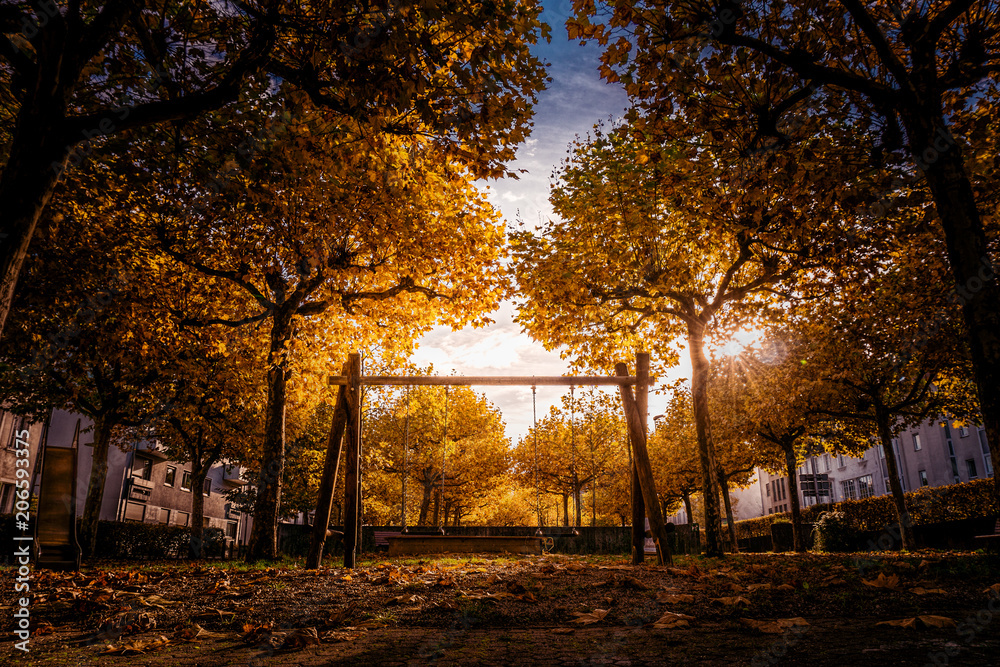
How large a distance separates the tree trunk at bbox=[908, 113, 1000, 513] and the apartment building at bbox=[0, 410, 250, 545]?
2708 cm

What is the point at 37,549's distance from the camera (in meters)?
8.30


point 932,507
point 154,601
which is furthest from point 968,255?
point 932,507

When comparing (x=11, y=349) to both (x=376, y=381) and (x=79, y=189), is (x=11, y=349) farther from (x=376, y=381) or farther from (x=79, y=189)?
(x=376, y=381)

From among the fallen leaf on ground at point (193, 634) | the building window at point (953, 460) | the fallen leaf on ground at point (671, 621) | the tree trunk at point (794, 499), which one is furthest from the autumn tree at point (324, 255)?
the building window at point (953, 460)

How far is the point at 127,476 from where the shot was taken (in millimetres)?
32656

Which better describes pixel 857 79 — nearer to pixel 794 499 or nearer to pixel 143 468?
pixel 794 499

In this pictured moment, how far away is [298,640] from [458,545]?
11364 millimetres

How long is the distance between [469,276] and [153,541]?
58.2ft

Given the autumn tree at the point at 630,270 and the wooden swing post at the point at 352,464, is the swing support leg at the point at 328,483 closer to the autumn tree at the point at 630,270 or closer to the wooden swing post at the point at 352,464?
the wooden swing post at the point at 352,464

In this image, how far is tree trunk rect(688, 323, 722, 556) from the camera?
1326 cm

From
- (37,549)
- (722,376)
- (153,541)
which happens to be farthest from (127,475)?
(722,376)

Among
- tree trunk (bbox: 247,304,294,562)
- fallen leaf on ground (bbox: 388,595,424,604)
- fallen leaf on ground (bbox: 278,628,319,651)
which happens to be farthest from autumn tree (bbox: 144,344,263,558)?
fallen leaf on ground (bbox: 278,628,319,651)

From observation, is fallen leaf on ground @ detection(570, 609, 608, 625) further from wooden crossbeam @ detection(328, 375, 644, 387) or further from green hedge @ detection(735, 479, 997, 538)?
green hedge @ detection(735, 479, 997, 538)

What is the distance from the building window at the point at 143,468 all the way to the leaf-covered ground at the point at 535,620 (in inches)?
1262
